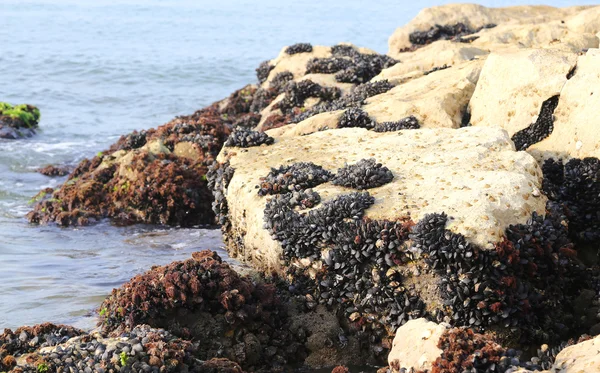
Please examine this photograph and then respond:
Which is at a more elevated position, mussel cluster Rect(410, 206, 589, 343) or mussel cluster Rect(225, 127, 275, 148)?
mussel cluster Rect(225, 127, 275, 148)

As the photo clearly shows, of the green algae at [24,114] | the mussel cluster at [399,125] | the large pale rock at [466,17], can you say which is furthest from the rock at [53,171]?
the large pale rock at [466,17]

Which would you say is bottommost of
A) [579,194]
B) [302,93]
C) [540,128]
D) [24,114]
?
[24,114]

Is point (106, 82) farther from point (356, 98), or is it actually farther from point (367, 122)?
point (367, 122)

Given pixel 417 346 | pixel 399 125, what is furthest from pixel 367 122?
pixel 417 346

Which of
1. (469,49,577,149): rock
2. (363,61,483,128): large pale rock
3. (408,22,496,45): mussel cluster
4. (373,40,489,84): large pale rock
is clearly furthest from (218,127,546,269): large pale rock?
(408,22,496,45): mussel cluster

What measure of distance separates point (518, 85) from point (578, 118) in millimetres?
1199

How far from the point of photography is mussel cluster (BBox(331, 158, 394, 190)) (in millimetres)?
9234

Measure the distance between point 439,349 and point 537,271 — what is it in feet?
8.77

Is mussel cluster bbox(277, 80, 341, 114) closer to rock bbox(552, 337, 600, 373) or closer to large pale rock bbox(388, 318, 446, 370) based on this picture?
large pale rock bbox(388, 318, 446, 370)

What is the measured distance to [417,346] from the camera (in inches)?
247

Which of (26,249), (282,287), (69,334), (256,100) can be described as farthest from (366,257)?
(256,100)

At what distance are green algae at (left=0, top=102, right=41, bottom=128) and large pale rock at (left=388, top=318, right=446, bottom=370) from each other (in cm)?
1884

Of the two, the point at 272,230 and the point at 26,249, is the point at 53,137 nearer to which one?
the point at 26,249

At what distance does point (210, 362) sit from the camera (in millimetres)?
6852
